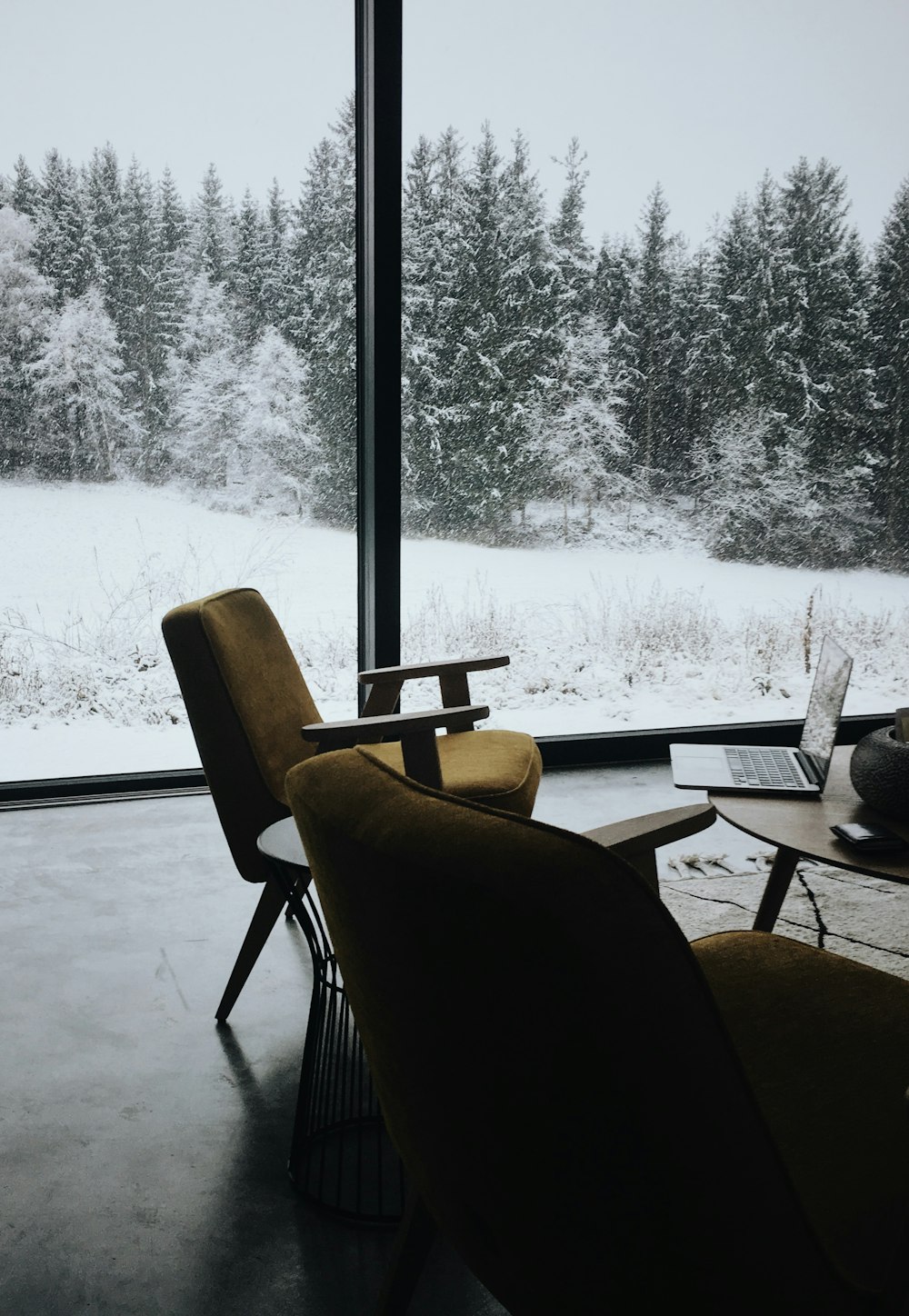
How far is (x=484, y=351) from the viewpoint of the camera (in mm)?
3904

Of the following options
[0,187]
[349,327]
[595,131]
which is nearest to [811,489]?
[595,131]

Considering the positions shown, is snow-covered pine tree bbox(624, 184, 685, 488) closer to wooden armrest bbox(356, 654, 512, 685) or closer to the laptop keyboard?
wooden armrest bbox(356, 654, 512, 685)

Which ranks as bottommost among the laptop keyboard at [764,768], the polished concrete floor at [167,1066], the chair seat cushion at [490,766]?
the polished concrete floor at [167,1066]

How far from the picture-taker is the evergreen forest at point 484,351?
353 cm

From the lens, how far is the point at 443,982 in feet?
2.84

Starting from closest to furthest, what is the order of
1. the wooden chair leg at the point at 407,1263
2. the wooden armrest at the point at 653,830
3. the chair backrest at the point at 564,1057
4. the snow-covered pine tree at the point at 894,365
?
1. the chair backrest at the point at 564,1057
2. the wooden chair leg at the point at 407,1263
3. the wooden armrest at the point at 653,830
4. the snow-covered pine tree at the point at 894,365

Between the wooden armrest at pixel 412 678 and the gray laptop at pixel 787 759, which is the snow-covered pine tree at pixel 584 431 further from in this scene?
the gray laptop at pixel 787 759

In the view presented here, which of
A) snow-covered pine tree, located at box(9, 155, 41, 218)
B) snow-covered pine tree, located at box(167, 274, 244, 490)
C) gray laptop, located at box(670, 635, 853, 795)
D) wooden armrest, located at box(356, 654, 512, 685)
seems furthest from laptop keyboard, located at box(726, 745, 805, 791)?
snow-covered pine tree, located at box(9, 155, 41, 218)

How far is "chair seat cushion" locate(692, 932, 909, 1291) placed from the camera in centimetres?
98

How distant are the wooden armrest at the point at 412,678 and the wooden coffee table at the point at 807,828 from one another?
2.81 feet

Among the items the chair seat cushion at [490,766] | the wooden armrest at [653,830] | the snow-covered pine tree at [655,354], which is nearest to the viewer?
the wooden armrest at [653,830]

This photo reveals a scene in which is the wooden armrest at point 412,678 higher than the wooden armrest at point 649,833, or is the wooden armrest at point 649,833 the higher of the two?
the wooden armrest at point 649,833

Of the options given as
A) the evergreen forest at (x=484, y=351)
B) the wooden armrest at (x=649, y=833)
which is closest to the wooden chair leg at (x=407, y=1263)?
the wooden armrest at (x=649, y=833)

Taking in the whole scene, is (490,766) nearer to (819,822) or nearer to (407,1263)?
(819,822)
